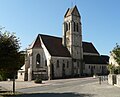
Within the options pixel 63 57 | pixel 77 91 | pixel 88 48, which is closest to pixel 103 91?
pixel 77 91

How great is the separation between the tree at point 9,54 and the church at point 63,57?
33.5 meters

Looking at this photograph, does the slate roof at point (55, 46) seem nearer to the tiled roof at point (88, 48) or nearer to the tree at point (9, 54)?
the tiled roof at point (88, 48)

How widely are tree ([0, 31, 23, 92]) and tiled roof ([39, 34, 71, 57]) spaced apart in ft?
125

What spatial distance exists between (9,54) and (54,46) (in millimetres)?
43335

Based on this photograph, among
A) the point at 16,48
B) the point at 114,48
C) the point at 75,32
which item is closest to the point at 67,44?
the point at 75,32

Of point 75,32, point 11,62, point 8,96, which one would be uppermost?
point 75,32

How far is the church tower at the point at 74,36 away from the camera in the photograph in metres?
70.0

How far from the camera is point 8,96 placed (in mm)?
23000

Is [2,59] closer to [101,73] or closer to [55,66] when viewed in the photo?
[55,66]

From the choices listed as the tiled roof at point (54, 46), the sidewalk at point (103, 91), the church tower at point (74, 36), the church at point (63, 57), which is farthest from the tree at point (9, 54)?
the church tower at point (74, 36)

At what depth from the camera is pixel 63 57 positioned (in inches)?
2648

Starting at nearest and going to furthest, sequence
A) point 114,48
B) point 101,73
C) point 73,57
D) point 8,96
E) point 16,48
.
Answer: point 8,96, point 16,48, point 114,48, point 73,57, point 101,73

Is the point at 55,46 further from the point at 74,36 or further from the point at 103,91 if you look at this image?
the point at 103,91

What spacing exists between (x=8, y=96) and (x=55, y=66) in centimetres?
4242
